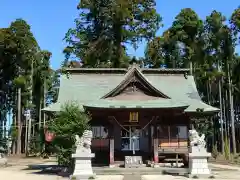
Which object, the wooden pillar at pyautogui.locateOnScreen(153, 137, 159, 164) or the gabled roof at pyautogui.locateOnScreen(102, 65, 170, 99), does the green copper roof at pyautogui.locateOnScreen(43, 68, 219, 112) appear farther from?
the wooden pillar at pyautogui.locateOnScreen(153, 137, 159, 164)

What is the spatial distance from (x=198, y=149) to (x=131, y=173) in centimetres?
396

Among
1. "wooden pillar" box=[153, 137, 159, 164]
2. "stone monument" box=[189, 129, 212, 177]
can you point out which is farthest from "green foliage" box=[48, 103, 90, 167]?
"stone monument" box=[189, 129, 212, 177]

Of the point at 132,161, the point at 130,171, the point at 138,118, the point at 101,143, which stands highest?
the point at 138,118

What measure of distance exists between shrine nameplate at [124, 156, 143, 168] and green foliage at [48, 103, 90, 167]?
3351 millimetres

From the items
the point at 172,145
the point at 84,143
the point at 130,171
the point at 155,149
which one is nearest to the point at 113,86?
the point at 172,145

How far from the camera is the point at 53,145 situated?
1973 cm

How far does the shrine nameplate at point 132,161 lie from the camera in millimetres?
20766

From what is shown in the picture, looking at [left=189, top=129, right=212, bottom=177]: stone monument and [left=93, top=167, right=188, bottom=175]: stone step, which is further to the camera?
[left=93, top=167, right=188, bottom=175]: stone step

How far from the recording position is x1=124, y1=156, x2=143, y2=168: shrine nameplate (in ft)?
68.1

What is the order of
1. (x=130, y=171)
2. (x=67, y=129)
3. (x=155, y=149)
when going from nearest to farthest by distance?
1. (x=67, y=129)
2. (x=130, y=171)
3. (x=155, y=149)

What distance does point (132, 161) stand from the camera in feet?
69.2

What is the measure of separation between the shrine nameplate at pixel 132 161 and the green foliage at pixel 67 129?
335 centimetres

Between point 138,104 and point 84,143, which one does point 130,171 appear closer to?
point 84,143

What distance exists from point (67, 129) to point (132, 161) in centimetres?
463
